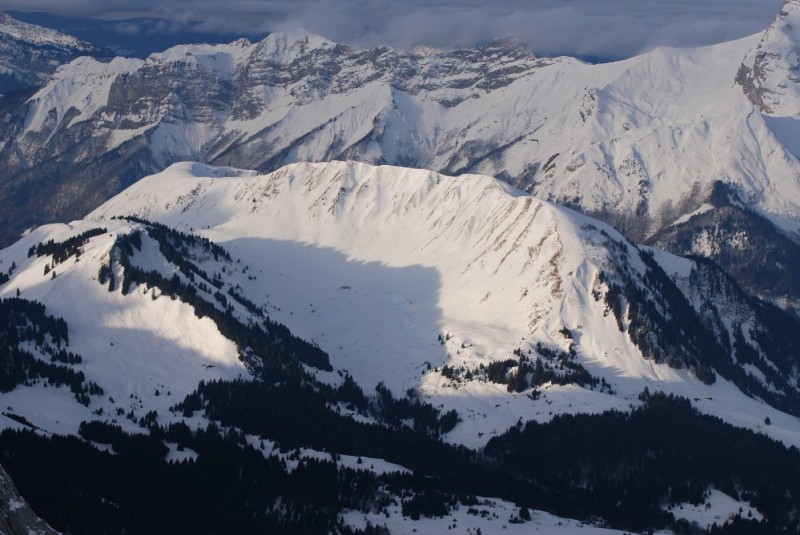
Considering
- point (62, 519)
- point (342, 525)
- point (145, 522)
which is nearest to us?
point (62, 519)

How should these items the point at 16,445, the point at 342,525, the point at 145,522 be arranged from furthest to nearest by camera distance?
1. the point at 342,525
2. the point at 16,445
3. the point at 145,522

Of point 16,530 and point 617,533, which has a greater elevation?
point 16,530

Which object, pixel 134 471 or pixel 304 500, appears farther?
pixel 304 500

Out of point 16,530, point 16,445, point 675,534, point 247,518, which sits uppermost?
point 16,530

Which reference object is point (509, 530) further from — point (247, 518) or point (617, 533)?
point (247, 518)

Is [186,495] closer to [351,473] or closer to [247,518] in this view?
[247,518]

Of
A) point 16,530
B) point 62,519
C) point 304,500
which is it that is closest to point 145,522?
point 62,519
